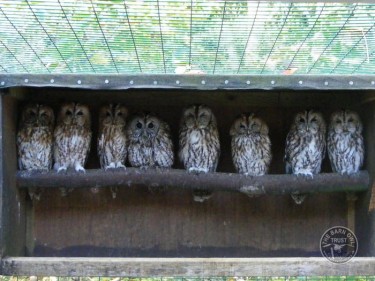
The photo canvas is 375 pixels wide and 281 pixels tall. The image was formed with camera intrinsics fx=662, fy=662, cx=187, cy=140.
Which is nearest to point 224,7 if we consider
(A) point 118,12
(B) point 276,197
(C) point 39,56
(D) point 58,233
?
(A) point 118,12

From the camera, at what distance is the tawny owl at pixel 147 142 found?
3.43 metres

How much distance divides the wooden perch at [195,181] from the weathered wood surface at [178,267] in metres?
0.46

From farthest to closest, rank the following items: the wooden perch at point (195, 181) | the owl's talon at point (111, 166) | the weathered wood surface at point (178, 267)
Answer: the owl's talon at point (111, 166) → the wooden perch at point (195, 181) → the weathered wood surface at point (178, 267)

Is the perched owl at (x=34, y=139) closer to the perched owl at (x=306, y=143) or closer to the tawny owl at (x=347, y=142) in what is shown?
the perched owl at (x=306, y=143)

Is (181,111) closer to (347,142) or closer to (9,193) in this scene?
(347,142)

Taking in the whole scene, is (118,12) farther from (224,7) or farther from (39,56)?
(39,56)

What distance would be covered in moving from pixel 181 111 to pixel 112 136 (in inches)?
16.5

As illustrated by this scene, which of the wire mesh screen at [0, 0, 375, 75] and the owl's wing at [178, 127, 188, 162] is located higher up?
the wire mesh screen at [0, 0, 375, 75]

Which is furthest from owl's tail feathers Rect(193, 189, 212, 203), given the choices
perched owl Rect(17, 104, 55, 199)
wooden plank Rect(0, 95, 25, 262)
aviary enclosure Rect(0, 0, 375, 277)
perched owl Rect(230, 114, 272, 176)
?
wooden plank Rect(0, 95, 25, 262)

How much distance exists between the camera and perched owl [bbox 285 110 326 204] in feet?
11.2

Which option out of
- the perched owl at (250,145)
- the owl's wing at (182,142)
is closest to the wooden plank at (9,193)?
the owl's wing at (182,142)

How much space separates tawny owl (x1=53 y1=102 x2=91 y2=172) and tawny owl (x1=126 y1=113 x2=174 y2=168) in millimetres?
233

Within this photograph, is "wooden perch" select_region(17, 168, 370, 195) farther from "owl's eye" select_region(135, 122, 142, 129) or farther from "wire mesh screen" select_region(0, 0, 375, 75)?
"wire mesh screen" select_region(0, 0, 375, 75)

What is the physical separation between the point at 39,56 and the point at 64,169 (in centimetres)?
62
